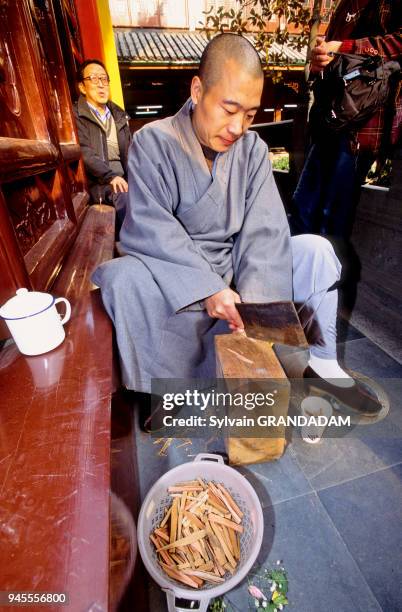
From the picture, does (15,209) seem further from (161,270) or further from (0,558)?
(0,558)

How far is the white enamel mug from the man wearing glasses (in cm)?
247

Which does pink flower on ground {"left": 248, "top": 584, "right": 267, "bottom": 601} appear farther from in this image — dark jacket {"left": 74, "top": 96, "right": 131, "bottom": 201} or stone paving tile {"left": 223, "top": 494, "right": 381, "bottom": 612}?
dark jacket {"left": 74, "top": 96, "right": 131, "bottom": 201}

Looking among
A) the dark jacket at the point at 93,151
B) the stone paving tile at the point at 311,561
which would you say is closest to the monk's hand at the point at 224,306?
the stone paving tile at the point at 311,561

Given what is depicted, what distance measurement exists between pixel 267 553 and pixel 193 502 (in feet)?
1.33

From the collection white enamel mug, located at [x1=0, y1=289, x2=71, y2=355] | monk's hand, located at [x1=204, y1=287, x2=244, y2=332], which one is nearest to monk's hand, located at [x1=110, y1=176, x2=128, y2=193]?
monk's hand, located at [x1=204, y1=287, x2=244, y2=332]

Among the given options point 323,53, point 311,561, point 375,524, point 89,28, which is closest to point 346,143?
point 323,53

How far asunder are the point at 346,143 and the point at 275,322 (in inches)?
76.2

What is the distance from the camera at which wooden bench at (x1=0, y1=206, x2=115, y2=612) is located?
59cm

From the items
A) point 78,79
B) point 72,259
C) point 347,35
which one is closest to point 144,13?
point 78,79

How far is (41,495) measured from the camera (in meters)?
0.72

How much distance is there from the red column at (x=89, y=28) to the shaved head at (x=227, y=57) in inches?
191

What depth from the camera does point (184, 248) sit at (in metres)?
1.71

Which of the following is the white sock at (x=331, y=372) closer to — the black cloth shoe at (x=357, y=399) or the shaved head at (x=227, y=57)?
the black cloth shoe at (x=357, y=399)

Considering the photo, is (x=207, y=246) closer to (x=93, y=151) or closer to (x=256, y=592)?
(x=256, y=592)
